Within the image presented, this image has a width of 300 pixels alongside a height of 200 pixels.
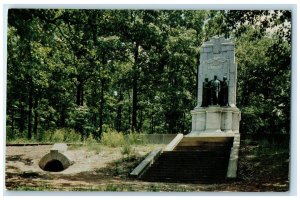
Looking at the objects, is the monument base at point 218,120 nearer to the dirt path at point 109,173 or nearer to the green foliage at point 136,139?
the green foliage at point 136,139

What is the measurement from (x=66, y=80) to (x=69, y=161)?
356 centimetres

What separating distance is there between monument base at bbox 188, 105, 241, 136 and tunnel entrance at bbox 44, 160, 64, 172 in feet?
19.5

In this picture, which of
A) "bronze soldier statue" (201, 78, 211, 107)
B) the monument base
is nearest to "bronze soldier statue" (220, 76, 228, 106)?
the monument base

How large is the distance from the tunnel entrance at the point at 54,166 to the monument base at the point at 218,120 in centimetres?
595

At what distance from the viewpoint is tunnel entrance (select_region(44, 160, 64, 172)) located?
11.7 m

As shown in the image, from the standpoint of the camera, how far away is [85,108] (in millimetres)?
16094

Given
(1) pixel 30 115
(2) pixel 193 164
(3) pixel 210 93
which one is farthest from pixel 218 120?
(1) pixel 30 115

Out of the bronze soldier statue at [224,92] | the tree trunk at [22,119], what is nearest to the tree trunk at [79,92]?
the tree trunk at [22,119]

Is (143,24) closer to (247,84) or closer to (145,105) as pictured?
(247,84)

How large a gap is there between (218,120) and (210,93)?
38.6 inches

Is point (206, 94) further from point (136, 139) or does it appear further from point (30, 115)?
point (30, 115)

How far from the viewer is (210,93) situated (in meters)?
16.3

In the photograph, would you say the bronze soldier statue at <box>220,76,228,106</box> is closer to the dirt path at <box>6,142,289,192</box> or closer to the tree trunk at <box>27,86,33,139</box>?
the dirt path at <box>6,142,289,192</box>
